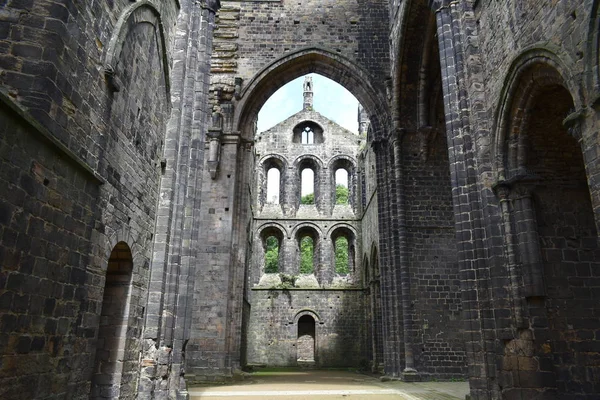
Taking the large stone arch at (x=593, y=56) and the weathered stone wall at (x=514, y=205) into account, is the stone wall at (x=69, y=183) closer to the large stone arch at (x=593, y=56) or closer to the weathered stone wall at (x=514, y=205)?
the weathered stone wall at (x=514, y=205)

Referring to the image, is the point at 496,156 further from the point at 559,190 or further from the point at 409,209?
the point at 409,209

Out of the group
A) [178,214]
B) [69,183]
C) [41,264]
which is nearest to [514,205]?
[178,214]

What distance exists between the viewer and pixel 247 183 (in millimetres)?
15016

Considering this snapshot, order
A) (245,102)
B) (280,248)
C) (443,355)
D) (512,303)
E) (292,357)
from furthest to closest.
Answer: (280,248)
(292,357)
(245,102)
(443,355)
(512,303)

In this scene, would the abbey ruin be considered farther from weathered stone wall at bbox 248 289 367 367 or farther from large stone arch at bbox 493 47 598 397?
weathered stone wall at bbox 248 289 367 367

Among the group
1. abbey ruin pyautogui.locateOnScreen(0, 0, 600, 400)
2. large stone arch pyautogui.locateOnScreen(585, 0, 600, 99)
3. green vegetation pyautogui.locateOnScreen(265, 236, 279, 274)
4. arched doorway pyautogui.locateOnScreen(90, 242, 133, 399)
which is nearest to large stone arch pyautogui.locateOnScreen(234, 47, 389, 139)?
abbey ruin pyautogui.locateOnScreen(0, 0, 600, 400)

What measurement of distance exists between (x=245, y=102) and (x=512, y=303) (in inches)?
418

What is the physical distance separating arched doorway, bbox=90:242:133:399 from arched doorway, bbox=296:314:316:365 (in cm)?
1621

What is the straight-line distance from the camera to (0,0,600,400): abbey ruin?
173 inches

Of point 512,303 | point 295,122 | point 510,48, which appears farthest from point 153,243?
point 295,122

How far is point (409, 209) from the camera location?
13570 millimetres

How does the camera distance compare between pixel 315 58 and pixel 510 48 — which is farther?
pixel 315 58

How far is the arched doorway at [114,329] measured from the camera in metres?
6.23

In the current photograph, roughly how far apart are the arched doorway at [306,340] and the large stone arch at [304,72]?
1079 cm
